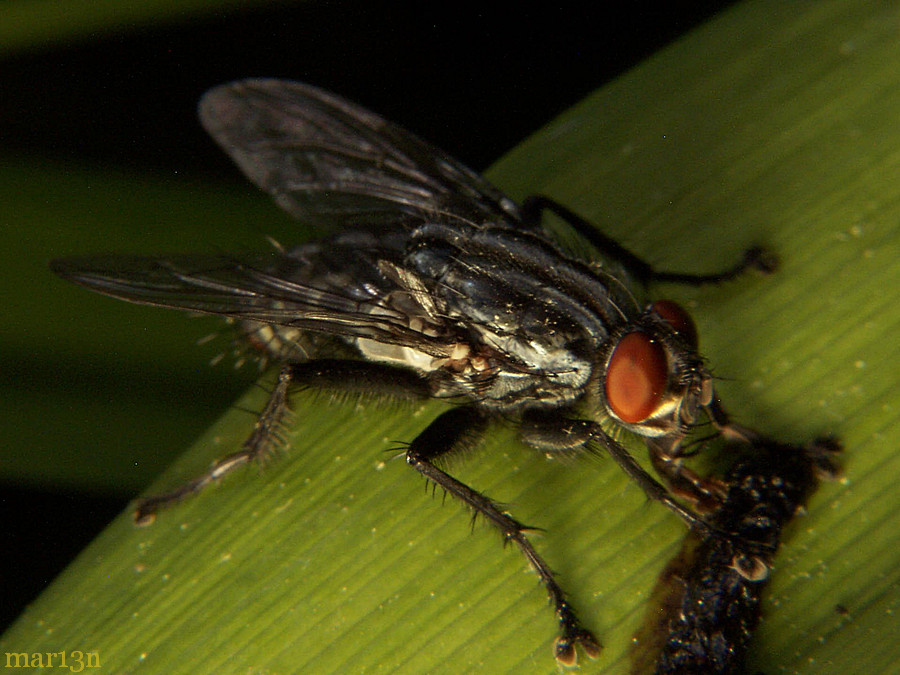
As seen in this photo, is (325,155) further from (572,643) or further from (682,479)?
(572,643)

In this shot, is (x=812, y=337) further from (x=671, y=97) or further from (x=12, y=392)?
(x=12, y=392)

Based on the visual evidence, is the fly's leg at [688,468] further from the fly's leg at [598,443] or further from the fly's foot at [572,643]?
the fly's foot at [572,643]

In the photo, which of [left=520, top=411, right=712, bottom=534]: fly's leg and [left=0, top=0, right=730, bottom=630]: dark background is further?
[left=0, top=0, right=730, bottom=630]: dark background

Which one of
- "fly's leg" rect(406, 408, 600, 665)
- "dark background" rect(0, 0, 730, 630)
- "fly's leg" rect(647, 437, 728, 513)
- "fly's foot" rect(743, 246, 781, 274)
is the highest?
"dark background" rect(0, 0, 730, 630)

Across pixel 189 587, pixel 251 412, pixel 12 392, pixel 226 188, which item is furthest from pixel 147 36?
pixel 189 587

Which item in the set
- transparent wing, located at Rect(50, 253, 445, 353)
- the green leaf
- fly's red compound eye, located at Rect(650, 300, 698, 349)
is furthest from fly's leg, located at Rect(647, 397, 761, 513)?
transparent wing, located at Rect(50, 253, 445, 353)

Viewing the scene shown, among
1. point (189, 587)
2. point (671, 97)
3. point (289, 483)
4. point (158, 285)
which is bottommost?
point (189, 587)

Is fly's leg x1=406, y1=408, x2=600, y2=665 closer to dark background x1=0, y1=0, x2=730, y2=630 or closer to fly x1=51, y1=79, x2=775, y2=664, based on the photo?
fly x1=51, y1=79, x2=775, y2=664
